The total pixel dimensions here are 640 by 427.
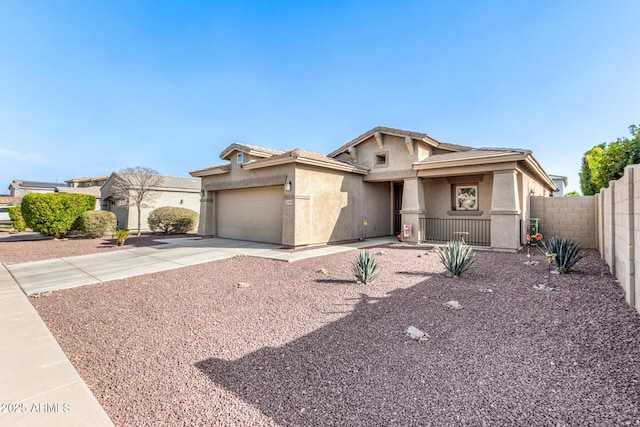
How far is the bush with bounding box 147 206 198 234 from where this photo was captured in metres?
17.4

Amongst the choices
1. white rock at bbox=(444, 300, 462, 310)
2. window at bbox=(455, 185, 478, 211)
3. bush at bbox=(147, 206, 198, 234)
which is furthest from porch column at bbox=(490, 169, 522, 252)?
bush at bbox=(147, 206, 198, 234)

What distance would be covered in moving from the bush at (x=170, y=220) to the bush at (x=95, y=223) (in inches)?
90.8

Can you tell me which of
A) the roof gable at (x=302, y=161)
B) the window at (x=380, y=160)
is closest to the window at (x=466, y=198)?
the window at (x=380, y=160)

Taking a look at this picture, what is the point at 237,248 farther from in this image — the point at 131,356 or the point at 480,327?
the point at 480,327

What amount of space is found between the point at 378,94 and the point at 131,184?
1616cm

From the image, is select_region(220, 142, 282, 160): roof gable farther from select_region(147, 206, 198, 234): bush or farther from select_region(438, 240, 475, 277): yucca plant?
select_region(438, 240, 475, 277): yucca plant

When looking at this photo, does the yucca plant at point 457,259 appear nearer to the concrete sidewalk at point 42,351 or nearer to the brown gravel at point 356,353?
the brown gravel at point 356,353

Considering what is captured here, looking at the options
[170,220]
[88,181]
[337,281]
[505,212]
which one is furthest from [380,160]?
[88,181]

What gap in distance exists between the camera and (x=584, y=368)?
8.91 feet

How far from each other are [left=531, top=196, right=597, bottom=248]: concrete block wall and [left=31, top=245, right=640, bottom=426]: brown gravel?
21.5 ft

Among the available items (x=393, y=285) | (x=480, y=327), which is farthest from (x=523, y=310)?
(x=393, y=285)

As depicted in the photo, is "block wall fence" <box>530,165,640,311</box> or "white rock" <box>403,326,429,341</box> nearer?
"white rock" <box>403,326,429,341</box>

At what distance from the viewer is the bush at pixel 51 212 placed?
47.0 ft

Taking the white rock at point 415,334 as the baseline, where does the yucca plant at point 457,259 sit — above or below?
above
